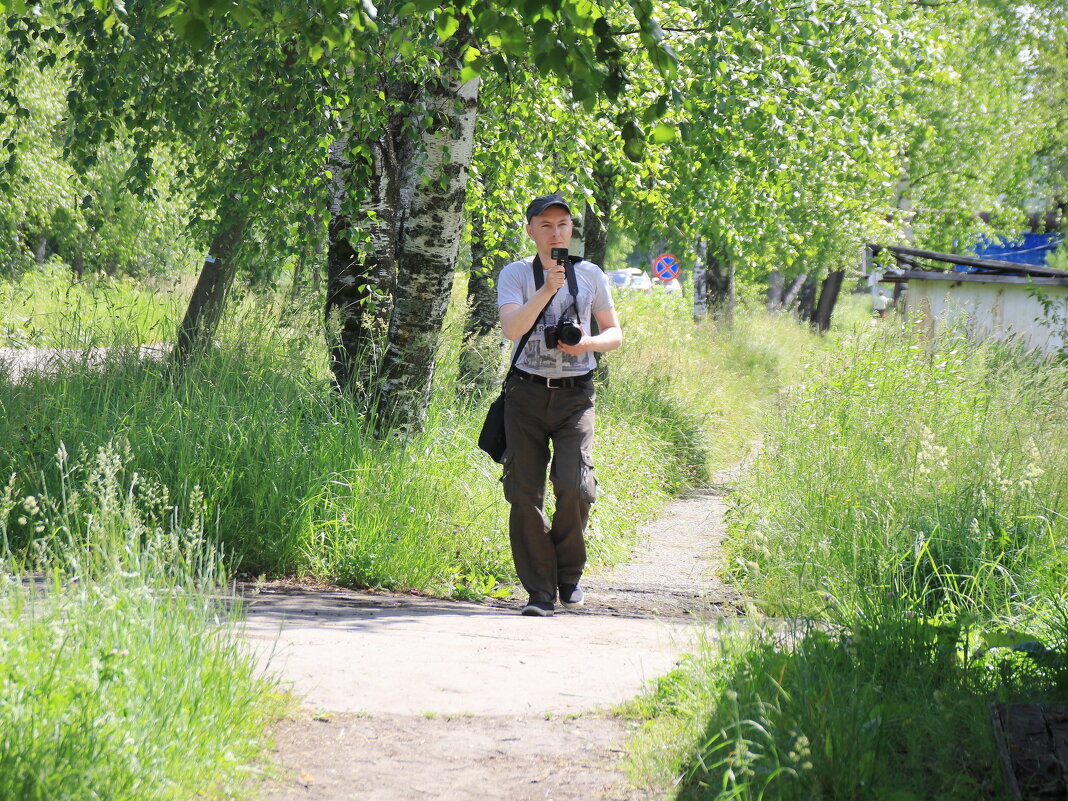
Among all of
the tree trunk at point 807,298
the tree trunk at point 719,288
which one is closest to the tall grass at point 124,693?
the tree trunk at point 719,288

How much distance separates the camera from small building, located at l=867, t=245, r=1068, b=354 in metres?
16.5

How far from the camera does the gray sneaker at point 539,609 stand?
6.11 m

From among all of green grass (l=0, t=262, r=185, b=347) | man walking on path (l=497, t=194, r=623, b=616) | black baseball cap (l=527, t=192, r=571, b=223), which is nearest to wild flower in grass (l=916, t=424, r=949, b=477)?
man walking on path (l=497, t=194, r=623, b=616)

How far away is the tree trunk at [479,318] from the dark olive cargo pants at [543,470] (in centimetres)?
278

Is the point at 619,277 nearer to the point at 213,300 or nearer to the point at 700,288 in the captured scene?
the point at 700,288

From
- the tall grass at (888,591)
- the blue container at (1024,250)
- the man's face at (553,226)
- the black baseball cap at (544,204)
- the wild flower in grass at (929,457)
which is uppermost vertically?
the black baseball cap at (544,204)

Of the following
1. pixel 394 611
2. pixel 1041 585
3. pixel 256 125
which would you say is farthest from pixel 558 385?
pixel 256 125

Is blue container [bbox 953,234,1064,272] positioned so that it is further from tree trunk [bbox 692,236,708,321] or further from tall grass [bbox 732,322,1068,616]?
tall grass [bbox 732,322,1068,616]

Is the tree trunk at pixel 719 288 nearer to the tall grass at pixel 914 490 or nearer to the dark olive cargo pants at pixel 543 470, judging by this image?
the tall grass at pixel 914 490

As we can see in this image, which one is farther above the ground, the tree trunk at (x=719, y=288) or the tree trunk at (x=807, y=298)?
the tree trunk at (x=719, y=288)

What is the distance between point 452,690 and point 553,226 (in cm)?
265

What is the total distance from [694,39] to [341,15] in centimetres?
503

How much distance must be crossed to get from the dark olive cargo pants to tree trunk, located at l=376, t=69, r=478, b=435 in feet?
4.32

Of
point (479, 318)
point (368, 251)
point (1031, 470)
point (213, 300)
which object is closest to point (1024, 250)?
point (479, 318)
